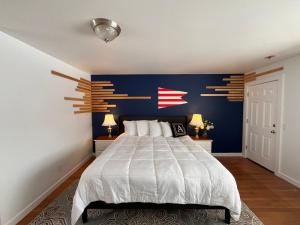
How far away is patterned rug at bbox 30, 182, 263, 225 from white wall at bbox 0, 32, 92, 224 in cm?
38

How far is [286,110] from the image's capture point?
9.54 ft

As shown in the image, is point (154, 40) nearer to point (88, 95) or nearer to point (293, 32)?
point (293, 32)

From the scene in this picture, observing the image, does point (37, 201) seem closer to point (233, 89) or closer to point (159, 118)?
point (159, 118)

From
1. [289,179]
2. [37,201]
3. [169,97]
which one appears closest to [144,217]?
[37,201]

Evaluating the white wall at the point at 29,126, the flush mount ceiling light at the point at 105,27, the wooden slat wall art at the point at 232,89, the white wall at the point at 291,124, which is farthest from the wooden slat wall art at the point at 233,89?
the white wall at the point at 29,126

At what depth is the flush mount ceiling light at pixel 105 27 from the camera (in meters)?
1.54

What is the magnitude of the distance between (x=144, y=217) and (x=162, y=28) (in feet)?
7.25

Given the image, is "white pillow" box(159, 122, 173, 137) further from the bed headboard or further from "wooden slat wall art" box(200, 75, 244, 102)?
"wooden slat wall art" box(200, 75, 244, 102)

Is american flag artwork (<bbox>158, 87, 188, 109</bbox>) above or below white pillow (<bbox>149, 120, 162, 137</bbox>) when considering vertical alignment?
above

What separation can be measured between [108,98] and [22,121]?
7.50ft

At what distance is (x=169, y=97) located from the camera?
165 inches

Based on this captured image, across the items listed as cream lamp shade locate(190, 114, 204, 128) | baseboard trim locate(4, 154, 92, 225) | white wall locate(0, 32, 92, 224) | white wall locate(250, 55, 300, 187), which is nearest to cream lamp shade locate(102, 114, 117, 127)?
white wall locate(0, 32, 92, 224)

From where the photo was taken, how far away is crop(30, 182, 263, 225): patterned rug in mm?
1879

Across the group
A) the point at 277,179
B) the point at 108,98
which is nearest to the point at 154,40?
the point at 108,98
